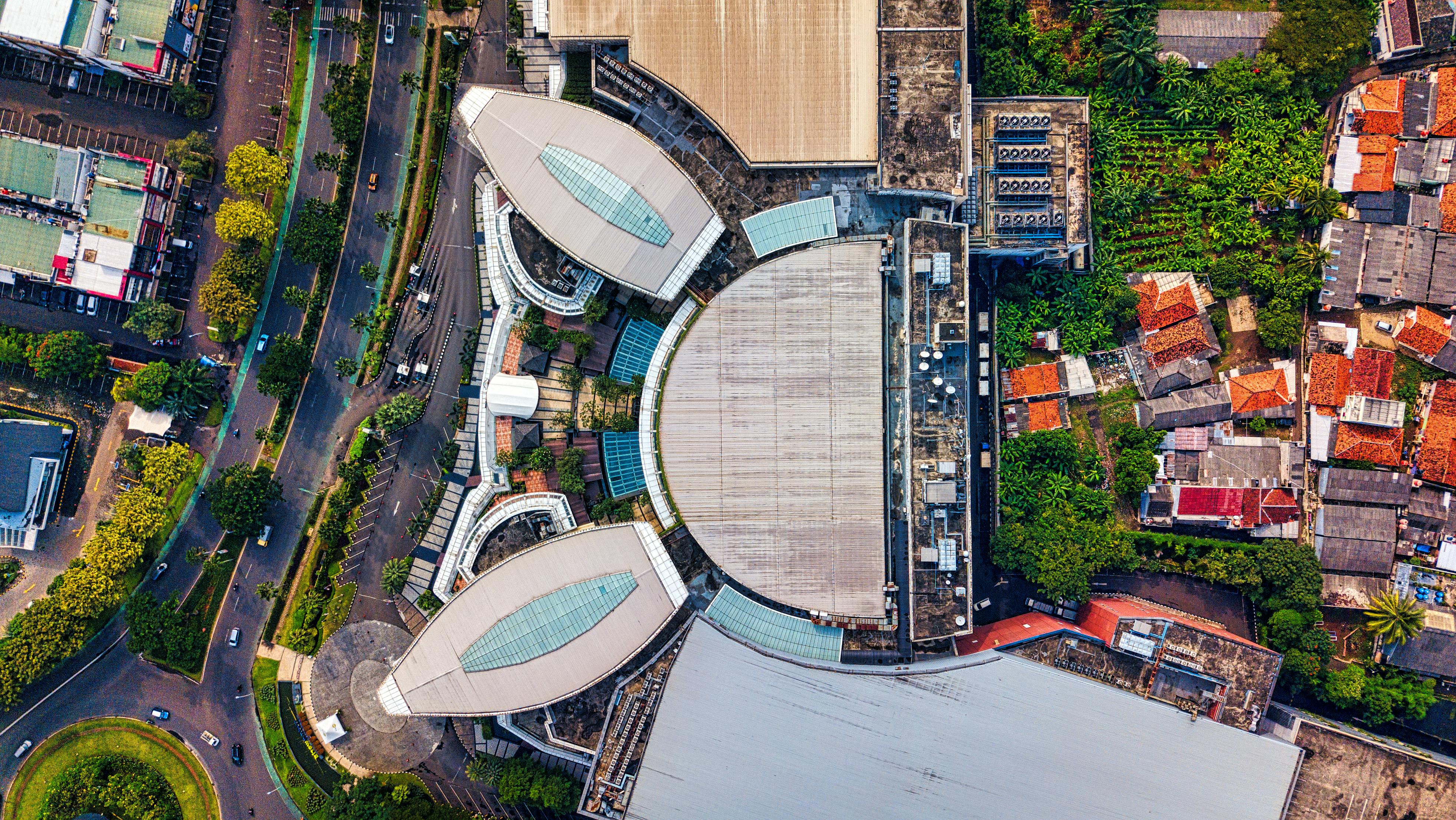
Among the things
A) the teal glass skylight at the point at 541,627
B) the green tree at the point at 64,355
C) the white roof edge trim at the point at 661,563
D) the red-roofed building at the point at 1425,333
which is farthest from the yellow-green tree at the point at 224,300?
the red-roofed building at the point at 1425,333

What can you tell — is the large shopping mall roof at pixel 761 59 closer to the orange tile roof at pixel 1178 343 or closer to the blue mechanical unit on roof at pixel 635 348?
the blue mechanical unit on roof at pixel 635 348

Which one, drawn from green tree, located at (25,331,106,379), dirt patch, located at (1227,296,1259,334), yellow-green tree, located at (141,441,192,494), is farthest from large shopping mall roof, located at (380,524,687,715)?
dirt patch, located at (1227,296,1259,334)

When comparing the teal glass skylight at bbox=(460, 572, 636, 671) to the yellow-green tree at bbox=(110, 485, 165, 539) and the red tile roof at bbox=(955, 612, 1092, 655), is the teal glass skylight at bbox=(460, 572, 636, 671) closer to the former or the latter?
the red tile roof at bbox=(955, 612, 1092, 655)

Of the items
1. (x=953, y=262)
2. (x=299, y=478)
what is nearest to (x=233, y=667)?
(x=299, y=478)

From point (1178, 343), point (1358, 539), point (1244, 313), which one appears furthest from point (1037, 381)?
point (1358, 539)

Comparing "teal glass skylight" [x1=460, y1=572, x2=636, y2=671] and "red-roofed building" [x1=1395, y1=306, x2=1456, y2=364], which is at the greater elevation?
"red-roofed building" [x1=1395, y1=306, x2=1456, y2=364]
